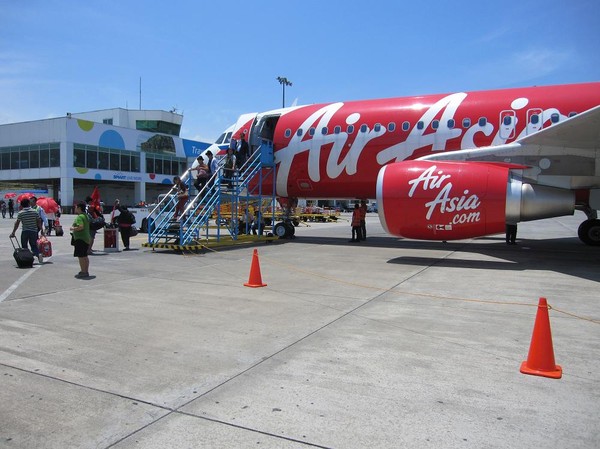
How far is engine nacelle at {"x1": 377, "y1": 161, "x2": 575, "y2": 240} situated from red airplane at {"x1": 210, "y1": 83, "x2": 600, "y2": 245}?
24 millimetres

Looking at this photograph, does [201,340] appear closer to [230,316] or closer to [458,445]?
[230,316]

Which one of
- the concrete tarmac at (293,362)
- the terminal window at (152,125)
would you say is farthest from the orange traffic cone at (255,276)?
the terminal window at (152,125)

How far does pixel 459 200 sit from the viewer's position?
37.1 ft

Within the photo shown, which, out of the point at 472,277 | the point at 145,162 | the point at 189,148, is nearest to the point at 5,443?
the point at 472,277

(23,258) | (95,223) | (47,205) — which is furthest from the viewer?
(47,205)

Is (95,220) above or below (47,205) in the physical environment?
below

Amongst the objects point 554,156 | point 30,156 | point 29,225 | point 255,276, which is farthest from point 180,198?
point 30,156

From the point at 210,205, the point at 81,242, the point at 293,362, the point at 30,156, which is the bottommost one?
the point at 293,362

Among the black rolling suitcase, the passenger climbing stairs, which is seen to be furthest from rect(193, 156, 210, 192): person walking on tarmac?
the black rolling suitcase

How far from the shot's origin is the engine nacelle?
11.2 metres

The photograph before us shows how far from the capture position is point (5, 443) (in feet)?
10.3

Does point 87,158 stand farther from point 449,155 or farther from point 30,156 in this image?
point 449,155

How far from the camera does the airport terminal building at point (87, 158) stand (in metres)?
49.0

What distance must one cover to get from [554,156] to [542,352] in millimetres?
9154
